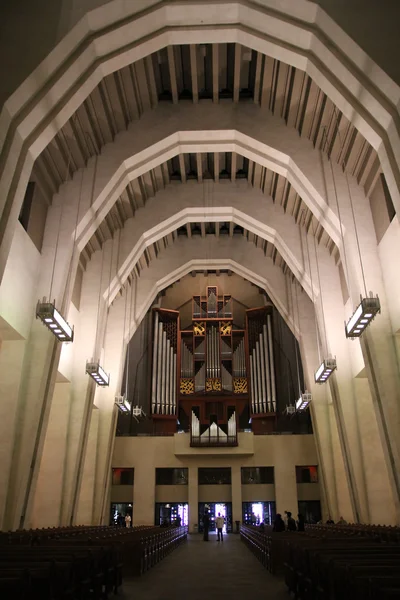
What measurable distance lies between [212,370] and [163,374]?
7.32ft

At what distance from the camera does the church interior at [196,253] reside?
714 cm

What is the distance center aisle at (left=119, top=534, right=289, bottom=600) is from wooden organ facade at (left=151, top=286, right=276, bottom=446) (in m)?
11.0

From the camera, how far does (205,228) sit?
60.8ft

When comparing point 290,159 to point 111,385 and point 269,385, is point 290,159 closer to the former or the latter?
point 111,385

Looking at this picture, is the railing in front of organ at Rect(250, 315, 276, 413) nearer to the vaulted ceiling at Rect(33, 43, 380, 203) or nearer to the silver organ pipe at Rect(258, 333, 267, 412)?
the silver organ pipe at Rect(258, 333, 267, 412)

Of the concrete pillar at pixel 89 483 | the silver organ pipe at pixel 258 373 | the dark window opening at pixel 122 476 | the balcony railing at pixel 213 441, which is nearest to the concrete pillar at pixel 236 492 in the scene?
the balcony railing at pixel 213 441

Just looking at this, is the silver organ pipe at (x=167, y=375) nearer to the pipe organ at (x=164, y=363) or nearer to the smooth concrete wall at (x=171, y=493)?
the pipe organ at (x=164, y=363)

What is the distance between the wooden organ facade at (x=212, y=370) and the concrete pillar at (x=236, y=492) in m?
1.30

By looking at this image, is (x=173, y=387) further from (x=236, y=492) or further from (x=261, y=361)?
(x=236, y=492)

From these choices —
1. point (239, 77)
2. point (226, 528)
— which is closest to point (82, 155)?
point (239, 77)

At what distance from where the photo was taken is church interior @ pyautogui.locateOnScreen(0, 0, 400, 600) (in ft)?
23.4

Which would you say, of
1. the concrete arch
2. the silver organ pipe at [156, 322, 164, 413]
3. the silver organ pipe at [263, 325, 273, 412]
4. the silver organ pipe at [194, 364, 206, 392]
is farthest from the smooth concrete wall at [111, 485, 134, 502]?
the concrete arch

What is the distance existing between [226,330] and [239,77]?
13.5 meters

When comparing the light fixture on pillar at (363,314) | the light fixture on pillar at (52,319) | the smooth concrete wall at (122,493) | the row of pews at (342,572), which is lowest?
the row of pews at (342,572)
